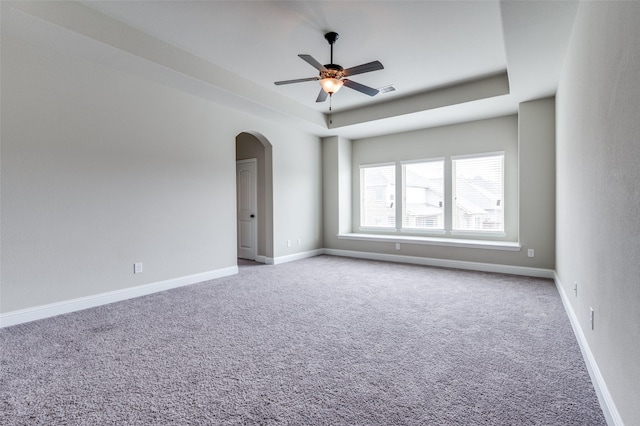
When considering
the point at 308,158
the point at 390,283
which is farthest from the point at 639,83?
the point at 308,158

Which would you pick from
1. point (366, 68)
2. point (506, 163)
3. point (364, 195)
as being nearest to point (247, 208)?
point (364, 195)

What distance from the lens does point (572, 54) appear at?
2.98 m

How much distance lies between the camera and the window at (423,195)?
250 inches

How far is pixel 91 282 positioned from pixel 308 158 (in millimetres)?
4488

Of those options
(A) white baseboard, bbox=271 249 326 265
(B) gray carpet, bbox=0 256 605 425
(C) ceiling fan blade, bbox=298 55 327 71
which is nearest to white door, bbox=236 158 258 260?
(A) white baseboard, bbox=271 249 326 265

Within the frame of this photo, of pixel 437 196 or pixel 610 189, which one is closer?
pixel 610 189

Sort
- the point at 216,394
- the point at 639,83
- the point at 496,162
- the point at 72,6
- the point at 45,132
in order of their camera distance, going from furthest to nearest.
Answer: the point at 496,162 → the point at 45,132 → the point at 72,6 → the point at 216,394 → the point at 639,83

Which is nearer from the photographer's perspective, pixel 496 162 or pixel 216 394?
pixel 216 394

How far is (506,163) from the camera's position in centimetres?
559

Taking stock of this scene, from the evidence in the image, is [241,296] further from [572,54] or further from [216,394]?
[572,54]

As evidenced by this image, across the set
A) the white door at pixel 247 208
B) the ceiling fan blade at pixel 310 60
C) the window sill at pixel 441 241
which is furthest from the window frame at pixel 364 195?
the ceiling fan blade at pixel 310 60

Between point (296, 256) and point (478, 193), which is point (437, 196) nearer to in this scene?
point (478, 193)

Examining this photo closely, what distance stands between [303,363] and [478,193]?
4964 mm

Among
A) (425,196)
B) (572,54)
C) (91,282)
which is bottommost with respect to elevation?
(91,282)
